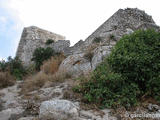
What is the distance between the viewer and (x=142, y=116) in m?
2.51

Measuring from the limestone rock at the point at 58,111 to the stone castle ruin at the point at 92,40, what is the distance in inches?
100

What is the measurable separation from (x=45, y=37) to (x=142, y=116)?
12.9 metres

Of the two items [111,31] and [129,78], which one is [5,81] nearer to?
[129,78]

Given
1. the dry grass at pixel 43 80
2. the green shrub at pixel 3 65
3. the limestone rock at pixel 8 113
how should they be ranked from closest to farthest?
the limestone rock at pixel 8 113 < the dry grass at pixel 43 80 < the green shrub at pixel 3 65

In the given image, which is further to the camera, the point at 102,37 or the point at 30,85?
the point at 102,37

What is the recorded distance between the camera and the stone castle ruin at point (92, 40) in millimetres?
5816

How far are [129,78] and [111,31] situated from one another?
15.9ft

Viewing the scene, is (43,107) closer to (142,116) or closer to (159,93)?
(142,116)

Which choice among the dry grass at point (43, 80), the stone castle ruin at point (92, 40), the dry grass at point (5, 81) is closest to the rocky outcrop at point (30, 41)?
the stone castle ruin at point (92, 40)

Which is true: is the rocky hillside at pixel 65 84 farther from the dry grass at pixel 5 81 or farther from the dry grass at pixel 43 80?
the dry grass at pixel 5 81

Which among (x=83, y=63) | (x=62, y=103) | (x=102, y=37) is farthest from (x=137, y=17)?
(x=62, y=103)

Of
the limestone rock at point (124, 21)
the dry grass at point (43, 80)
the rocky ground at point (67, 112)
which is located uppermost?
the limestone rock at point (124, 21)

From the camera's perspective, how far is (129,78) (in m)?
3.38

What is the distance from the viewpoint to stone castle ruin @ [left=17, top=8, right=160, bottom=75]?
582 centimetres
